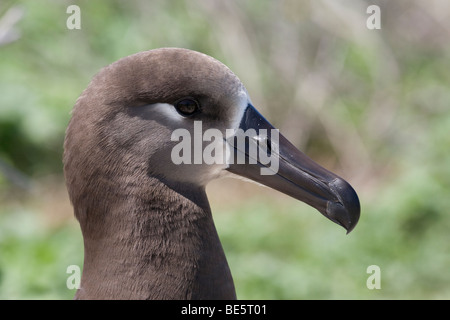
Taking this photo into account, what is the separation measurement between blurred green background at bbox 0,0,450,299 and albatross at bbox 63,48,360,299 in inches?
73.7

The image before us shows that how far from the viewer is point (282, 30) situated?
23.2 ft

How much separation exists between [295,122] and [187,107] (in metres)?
4.34

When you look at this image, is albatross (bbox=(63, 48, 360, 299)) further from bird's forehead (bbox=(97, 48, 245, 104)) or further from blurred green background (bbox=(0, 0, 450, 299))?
blurred green background (bbox=(0, 0, 450, 299))

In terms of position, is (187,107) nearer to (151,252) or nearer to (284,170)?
(284,170)

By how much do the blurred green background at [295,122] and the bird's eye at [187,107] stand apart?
78.3 inches

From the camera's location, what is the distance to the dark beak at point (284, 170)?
8.40ft

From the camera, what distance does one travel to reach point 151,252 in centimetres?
244

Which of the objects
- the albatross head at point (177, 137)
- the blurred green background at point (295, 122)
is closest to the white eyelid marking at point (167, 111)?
the albatross head at point (177, 137)

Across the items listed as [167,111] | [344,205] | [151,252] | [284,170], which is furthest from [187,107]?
[344,205]

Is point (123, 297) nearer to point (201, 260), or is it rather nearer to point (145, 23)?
point (201, 260)

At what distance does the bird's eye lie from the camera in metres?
2.56

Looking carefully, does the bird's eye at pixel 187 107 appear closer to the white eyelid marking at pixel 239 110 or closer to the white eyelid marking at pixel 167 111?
the white eyelid marking at pixel 167 111
